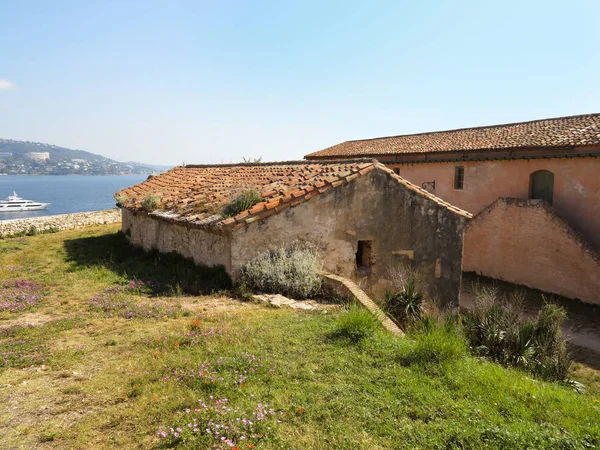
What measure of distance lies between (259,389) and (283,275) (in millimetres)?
4222

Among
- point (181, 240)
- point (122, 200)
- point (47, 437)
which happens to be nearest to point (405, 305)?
point (181, 240)

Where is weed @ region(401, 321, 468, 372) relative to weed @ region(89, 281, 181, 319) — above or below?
above

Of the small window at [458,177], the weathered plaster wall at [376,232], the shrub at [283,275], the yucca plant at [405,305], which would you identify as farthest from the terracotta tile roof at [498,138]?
the shrub at [283,275]

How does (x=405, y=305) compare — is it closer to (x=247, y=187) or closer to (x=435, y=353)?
(x=435, y=353)

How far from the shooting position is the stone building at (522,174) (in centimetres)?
1538

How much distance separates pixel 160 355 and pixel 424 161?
767 inches

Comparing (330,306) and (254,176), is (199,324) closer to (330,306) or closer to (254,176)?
(330,306)

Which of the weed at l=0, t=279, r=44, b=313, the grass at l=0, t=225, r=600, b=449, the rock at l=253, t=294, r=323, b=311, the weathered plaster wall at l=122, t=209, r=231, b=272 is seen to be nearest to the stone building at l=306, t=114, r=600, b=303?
the rock at l=253, t=294, r=323, b=311

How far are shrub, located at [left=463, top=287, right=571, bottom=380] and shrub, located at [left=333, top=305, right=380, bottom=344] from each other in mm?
2392

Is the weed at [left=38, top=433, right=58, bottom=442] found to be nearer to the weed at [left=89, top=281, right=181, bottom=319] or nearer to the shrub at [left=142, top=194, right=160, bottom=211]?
the weed at [left=89, top=281, right=181, bottom=319]

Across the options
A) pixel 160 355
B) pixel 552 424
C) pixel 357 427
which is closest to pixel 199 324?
pixel 160 355

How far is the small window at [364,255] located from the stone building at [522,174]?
964cm

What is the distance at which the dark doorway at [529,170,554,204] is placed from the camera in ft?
55.4

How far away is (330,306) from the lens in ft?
25.9
